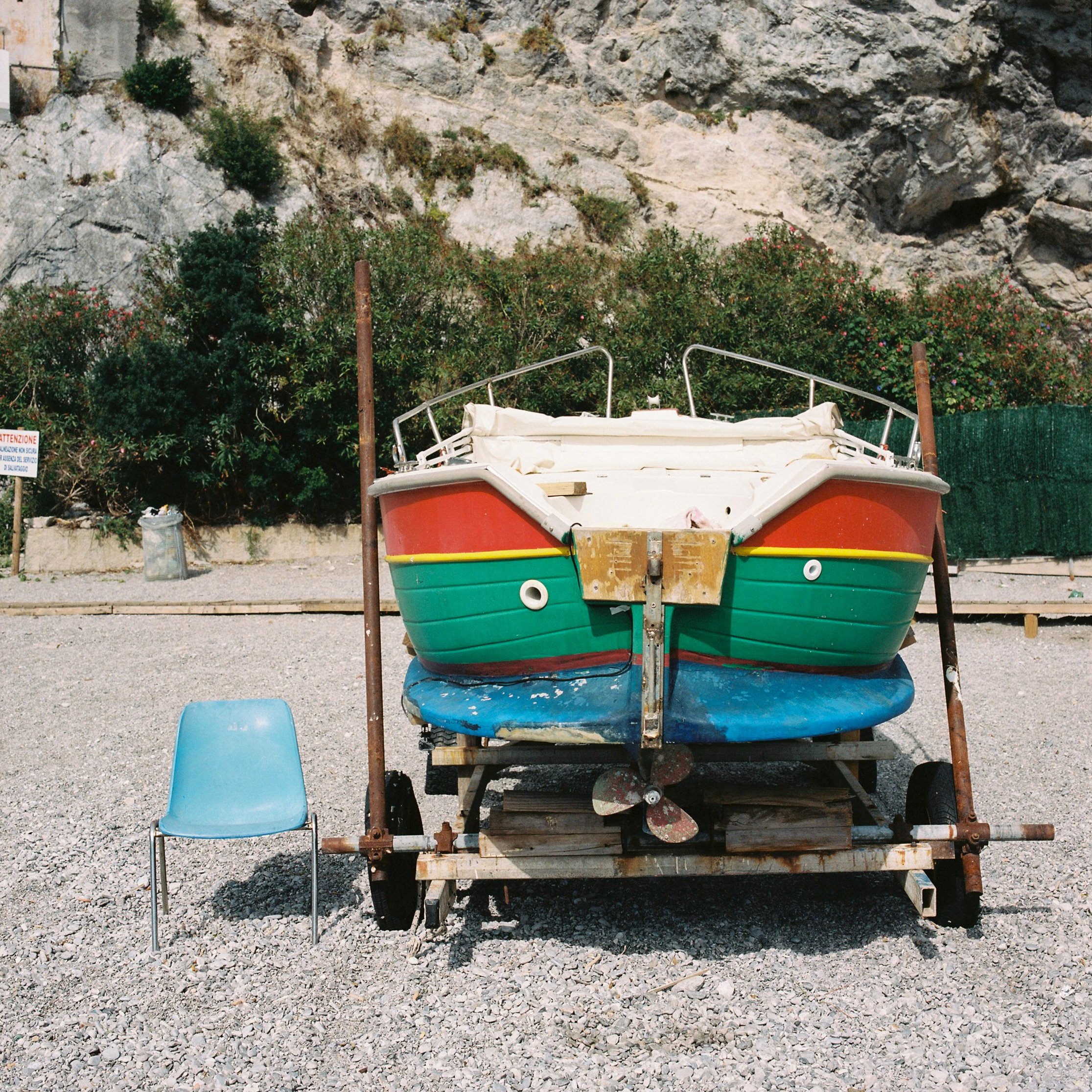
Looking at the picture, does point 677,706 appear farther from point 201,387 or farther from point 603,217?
point 603,217

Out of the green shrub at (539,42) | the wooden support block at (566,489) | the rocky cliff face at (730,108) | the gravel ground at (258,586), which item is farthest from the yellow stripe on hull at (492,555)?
the green shrub at (539,42)

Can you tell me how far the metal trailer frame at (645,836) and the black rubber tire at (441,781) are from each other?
1.15 meters

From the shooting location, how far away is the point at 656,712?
3.21 metres

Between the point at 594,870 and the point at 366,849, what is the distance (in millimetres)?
826

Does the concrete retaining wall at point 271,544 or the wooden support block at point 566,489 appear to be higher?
the wooden support block at point 566,489

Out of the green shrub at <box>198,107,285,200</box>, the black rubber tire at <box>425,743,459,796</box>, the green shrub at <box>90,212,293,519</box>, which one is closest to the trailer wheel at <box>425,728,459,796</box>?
the black rubber tire at <box>425,743,459,796</box>

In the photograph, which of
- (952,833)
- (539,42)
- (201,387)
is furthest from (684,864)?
(539,42)

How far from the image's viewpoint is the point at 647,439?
195 inches

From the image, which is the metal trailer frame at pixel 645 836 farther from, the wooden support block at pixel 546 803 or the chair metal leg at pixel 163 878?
the chair metal leg at pixel 163 878

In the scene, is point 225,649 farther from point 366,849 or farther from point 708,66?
point 708,66

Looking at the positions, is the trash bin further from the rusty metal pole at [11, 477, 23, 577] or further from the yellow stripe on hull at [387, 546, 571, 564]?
the yellow stripe on hull at [387, 546, 571, 564]

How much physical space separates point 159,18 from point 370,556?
28.2 meters

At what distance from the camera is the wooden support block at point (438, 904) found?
3719 millimetres

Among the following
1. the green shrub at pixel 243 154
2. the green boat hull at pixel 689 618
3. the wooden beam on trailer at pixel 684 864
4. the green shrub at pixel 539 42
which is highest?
the green shrub at pixel 539 42
